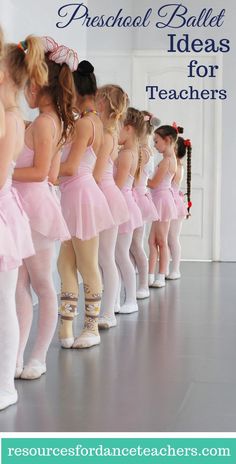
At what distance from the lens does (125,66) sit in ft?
33.1

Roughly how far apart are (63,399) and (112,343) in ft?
4.12

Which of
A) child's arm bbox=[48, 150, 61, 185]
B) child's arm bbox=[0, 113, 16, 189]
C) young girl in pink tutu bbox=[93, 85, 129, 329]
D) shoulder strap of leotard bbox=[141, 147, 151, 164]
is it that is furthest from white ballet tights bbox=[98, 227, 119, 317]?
child's arm bbox=[0, 113, 16, 189]

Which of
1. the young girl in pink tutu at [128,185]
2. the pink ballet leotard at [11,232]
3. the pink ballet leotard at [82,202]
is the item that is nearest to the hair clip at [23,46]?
the pink ballet leotard at [11,232]

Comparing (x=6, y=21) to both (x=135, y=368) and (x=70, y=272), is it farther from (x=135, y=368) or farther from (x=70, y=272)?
(x=135, y=368)

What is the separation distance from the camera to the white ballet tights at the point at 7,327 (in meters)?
3.29

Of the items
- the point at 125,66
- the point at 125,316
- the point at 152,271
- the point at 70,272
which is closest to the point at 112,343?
the point at 70,272

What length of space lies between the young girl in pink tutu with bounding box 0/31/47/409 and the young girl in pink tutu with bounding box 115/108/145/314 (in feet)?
7.15

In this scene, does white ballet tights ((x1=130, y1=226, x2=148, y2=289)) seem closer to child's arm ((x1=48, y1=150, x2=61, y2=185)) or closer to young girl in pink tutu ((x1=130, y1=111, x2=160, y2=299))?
young girl in pink tutu ((x1=130, y1=111, x2=160, y2=299))

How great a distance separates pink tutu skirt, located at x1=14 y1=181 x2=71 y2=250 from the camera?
3.74 metres

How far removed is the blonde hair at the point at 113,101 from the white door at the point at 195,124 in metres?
5.30

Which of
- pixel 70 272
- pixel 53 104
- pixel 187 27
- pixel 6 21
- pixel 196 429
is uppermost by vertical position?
pixel 187 27

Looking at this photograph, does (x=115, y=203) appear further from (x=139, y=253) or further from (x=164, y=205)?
(x=164, y=205)

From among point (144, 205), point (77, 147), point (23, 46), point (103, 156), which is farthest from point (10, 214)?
point (144, 205)

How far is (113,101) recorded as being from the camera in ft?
16.0
